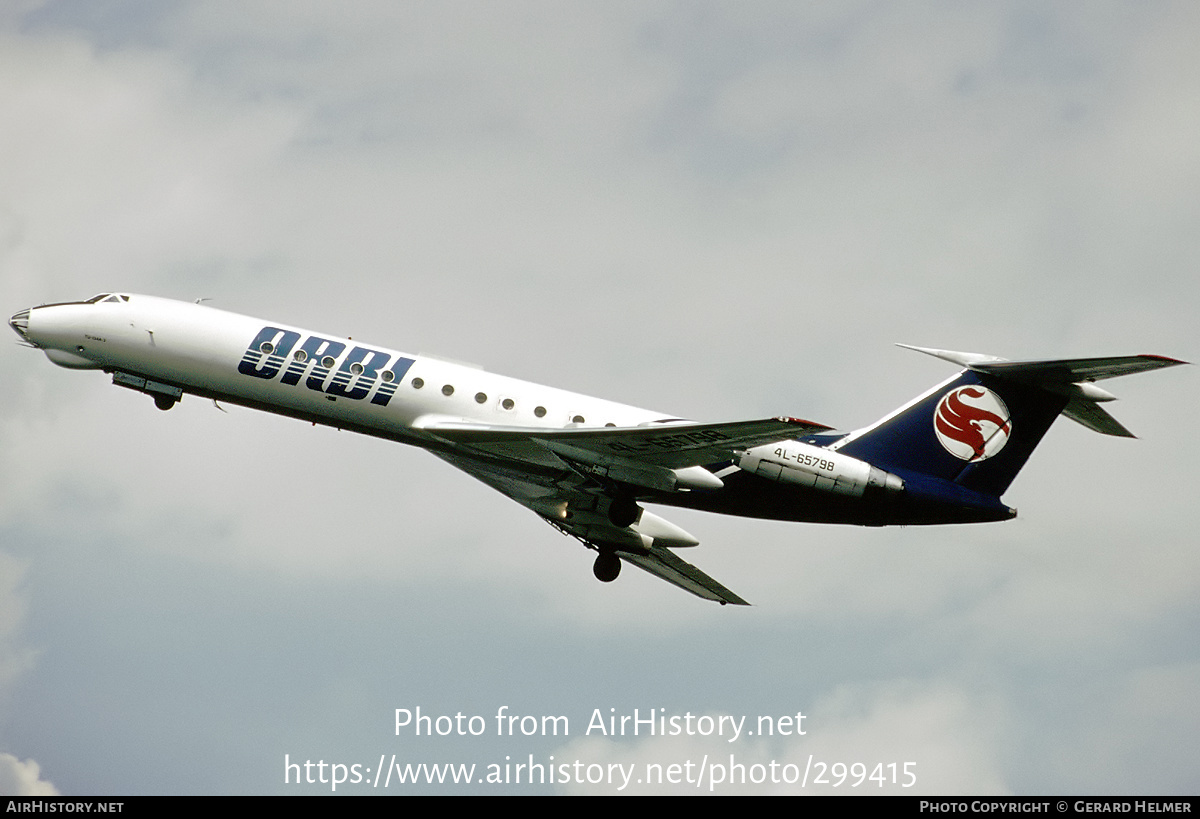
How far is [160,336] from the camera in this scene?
2645 cm

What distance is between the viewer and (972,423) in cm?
2767

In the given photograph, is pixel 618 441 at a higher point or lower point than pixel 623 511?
higher

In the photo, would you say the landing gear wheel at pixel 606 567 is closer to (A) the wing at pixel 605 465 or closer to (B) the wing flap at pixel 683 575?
(A) the wing at pixel 605 465

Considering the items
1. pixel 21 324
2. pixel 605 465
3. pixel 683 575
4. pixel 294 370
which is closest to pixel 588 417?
pixel 605 465

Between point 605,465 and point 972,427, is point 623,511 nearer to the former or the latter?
point 605,465

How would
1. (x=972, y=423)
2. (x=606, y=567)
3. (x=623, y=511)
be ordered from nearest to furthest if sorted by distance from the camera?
(x=623, y=511) → (x=972, y=423) → (x=606, y=567)

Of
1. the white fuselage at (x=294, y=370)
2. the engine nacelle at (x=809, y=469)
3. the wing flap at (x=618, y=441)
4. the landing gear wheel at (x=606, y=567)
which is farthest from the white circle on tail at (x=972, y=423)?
the landing gear wheel at (x=606, y=567)

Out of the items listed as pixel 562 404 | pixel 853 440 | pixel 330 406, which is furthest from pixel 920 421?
pixel 330 406

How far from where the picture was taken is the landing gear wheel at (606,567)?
2980 cm

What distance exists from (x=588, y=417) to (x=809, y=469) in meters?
4.68

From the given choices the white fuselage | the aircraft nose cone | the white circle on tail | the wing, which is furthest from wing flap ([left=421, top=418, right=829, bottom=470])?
the aircraft nose cone

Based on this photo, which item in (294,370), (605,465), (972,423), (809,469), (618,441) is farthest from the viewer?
(972,423)

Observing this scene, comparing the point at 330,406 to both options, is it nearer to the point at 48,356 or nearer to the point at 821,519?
the point at 48,356

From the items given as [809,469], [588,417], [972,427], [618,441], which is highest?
[972,427]
